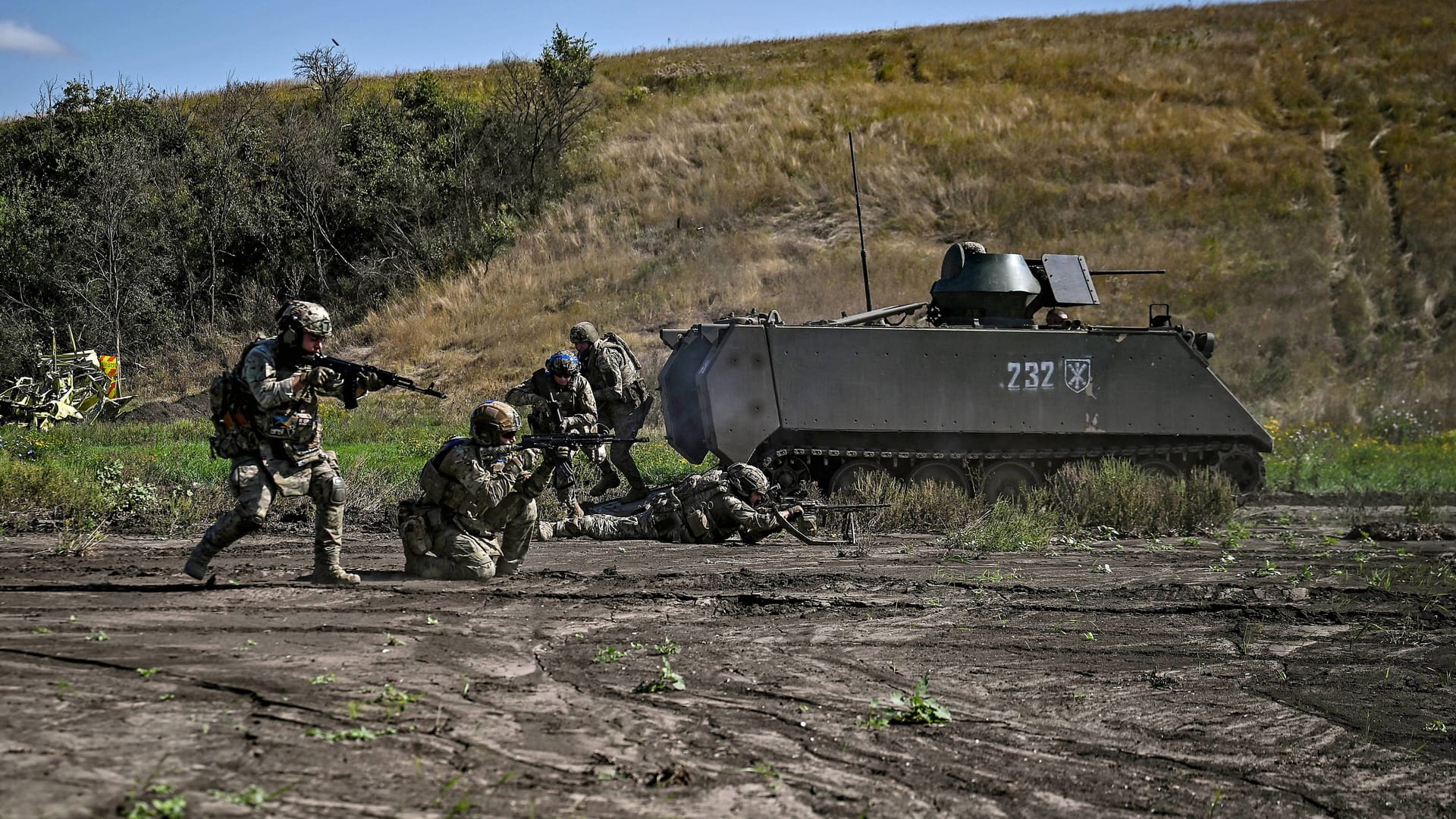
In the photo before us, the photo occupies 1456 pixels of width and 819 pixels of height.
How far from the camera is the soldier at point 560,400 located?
11.3 metres

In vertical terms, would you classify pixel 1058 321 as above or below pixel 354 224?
below

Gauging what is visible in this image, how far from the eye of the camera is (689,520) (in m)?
10.7

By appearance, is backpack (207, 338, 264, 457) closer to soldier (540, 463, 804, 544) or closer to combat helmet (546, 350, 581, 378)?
soldier (540, 463, 804, 544)

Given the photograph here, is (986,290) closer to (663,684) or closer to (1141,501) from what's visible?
(1141,501)

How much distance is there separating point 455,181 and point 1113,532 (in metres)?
25.0

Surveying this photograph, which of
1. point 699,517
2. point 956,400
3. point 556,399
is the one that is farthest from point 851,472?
point 556,399

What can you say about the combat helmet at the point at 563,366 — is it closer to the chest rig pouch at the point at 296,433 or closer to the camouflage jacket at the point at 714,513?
the camouflage jacket at the point at 714,513

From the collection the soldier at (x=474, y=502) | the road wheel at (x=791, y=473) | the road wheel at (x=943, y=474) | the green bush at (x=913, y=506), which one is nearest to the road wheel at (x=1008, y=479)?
the road wheel at (x=943, y=474)

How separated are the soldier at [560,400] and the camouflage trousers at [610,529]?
24cm

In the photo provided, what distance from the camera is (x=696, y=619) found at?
766cm

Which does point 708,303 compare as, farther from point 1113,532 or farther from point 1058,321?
point 1113,532

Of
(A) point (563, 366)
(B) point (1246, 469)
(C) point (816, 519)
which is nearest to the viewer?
(A) point (563, 366)

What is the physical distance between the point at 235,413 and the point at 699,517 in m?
4.12

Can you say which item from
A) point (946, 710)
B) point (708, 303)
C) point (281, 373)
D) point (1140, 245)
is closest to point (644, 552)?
point (281, 373)
